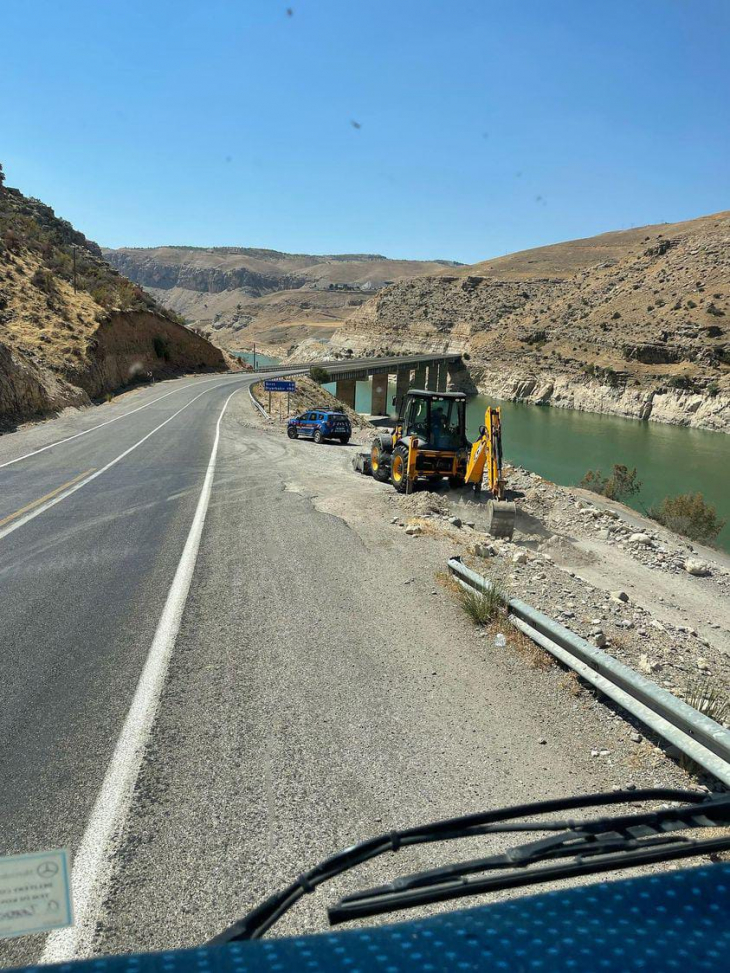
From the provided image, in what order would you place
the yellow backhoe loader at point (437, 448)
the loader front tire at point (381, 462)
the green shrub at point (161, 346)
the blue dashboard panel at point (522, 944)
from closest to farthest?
the blue dashboard panel at point (522, 944) < the yellow backhoe loader at point (437, 448) < the loader front tire at point (381, 462) < the green shrub at point (161, 346)

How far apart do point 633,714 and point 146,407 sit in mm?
34345

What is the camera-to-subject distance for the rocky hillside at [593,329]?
2763 inches

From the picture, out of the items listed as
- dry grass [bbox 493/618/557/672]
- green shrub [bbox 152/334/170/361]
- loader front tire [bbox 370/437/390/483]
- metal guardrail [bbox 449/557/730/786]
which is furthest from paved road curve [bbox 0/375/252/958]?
green shrub [bbox 152/334/170/361]

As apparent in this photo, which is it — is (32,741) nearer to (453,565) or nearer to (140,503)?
(453,565)

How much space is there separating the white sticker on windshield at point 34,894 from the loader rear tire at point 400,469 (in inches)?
629

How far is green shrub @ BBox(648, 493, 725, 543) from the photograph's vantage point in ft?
80.6

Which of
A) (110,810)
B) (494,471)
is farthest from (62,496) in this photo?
(110,810)

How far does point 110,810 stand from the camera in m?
4.00

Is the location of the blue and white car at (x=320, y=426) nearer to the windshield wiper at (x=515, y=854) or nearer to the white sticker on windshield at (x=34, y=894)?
the windshield wiper at (x=515, y=854)

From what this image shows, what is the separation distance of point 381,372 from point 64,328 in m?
43.9

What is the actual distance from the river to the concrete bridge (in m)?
12.0

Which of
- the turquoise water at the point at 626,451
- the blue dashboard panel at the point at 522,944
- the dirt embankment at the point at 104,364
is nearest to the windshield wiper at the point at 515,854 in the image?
the blue dashboard panel at the point at 522,944

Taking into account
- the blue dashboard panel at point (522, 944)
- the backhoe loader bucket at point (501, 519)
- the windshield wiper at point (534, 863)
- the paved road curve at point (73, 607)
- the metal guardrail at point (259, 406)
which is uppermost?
the blue dashboard panel at point (522, 944)

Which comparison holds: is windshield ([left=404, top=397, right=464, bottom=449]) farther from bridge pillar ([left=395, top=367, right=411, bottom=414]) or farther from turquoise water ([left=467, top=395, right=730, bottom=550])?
bridge pillar ([left=395, top=367, right=411, bottom=414])
